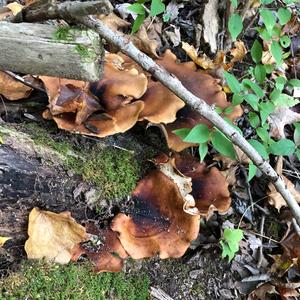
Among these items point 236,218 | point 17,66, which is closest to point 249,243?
point 236,218

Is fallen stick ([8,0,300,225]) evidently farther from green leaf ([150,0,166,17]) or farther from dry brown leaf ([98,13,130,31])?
dry brown leaf ([98,13,130,31])

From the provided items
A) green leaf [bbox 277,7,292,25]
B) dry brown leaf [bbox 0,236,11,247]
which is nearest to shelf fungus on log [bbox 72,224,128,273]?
dry brown leaf [bbox 0,236,11,247]

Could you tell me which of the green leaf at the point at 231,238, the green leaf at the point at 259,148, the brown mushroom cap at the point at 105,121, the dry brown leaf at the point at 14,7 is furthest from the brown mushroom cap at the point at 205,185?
the dry brown leaf at the point at 14,7

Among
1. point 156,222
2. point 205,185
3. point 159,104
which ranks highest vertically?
point 159,104

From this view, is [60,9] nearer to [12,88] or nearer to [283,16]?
[12,88]

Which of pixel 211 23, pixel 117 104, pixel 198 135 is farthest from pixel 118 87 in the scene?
pixel 211 23

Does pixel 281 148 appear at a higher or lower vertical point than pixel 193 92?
lower

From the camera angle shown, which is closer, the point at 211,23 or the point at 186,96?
the point at 186,96
